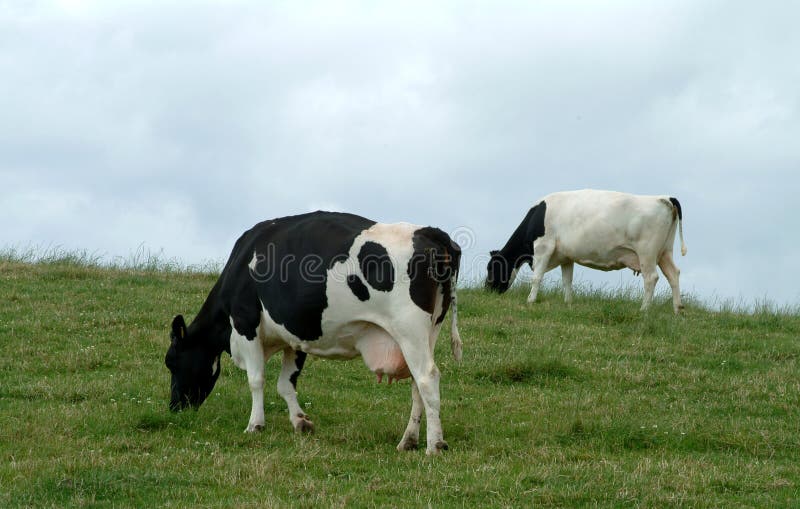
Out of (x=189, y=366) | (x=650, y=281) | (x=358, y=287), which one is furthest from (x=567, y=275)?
(x=358, y=287)

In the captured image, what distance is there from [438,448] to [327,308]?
1.61 metres

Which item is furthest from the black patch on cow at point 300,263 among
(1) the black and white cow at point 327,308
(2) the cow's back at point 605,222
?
(2) the cow's back at point 605,222

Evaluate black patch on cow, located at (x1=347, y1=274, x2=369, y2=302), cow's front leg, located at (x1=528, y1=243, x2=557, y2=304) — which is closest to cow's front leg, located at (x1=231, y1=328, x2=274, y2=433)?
black patch on cow, located at (x1=347, y1=274, x2=369, y2=302)

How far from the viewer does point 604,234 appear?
19.0 metres

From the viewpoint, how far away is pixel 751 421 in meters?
10.9

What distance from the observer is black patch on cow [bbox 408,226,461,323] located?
9.21m

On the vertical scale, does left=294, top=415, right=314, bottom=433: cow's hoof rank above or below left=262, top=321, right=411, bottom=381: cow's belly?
below

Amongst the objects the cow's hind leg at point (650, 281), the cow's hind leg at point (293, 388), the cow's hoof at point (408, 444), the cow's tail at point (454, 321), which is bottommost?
the cow's hoof at point (408, 444)

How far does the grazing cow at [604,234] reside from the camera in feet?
61.6

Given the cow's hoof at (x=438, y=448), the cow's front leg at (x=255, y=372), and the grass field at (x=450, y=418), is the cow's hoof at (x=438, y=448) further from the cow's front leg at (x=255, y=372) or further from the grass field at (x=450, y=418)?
the cow's front leg at (x=255, y=372)

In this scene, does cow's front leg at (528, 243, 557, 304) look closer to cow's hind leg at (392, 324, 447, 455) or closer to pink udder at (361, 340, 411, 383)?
pink udder at (361, 340, 411, 383)

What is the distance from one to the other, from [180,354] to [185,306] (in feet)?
18.5

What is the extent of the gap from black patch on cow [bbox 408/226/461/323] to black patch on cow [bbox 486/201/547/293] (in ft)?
35.5

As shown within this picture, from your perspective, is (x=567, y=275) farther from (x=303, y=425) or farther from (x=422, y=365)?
(x=422, y=365)
